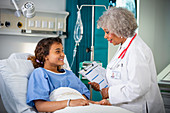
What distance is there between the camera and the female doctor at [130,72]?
1.40 m

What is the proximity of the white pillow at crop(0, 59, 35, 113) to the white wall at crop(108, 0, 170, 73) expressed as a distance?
2.09m

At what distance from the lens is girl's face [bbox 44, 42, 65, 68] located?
5.79ft

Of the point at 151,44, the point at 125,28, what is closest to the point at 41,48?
the point at 125,28

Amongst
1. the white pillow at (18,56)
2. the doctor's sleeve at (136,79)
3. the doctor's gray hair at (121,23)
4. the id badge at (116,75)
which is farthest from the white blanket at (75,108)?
the white pillow at (18,56)

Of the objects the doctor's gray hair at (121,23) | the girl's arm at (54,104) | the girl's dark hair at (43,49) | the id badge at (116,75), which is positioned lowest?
the girl's arm at (54,104)

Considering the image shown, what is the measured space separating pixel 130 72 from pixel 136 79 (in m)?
0.07

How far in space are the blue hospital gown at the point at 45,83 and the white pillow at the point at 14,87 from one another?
5 cm

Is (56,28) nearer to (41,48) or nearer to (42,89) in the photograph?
(41,48)

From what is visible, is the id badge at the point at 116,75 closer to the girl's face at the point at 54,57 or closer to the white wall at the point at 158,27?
the girl's face at the point at 54,57

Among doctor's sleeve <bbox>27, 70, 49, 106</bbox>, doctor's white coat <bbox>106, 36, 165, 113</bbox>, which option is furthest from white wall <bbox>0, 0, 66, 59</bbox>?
doctor's white coat <bbox>106, 36, 165, 113</bbox>

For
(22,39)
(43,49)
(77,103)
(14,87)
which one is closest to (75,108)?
(77,103)

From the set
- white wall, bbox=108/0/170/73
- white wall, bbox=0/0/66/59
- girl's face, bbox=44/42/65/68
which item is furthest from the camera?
white wall, bbox=0/0/66/59

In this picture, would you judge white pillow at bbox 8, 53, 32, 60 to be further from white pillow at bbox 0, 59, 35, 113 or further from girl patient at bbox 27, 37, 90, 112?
white pillow at bbox 0, 59, 35, 113

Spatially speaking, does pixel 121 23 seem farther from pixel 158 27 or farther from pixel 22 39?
pixel 22 39
